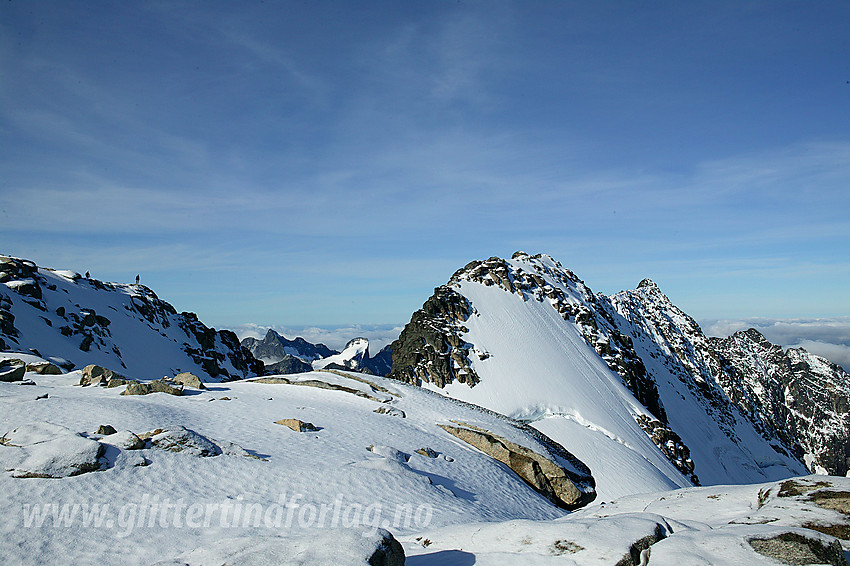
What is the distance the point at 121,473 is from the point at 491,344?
80494 millimetres

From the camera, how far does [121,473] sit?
15.2 meters

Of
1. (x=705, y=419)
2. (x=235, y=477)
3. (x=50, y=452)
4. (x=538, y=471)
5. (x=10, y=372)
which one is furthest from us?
(x=705, y=419)

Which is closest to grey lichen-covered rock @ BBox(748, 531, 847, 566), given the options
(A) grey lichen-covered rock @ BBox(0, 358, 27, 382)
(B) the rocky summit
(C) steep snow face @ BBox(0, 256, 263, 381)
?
(A) grey lichen-covered rock @ BBox(0, 358, 27, 382)

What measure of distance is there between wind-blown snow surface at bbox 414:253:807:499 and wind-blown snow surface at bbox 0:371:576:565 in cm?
3189

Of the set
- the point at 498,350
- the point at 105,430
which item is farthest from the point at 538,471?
the point at 498,350

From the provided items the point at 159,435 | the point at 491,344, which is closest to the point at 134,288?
the point at 491,344

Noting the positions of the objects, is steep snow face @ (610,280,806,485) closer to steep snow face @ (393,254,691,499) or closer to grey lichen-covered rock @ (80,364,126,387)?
steep snow face @ (393,254,691,499)

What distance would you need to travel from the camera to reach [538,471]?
25.4 meters

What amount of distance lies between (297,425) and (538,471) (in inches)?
526

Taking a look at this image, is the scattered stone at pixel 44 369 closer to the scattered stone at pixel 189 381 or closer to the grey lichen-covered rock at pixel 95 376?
the grey lichen-covered rock at pixel 95 376

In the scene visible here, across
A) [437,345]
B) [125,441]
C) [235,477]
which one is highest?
[437,345]

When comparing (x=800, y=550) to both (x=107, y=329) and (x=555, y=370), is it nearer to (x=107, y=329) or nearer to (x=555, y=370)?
(x=555, y=370)

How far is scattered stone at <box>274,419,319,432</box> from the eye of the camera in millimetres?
23517

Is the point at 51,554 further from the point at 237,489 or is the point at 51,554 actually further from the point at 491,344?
the point at 491,344
